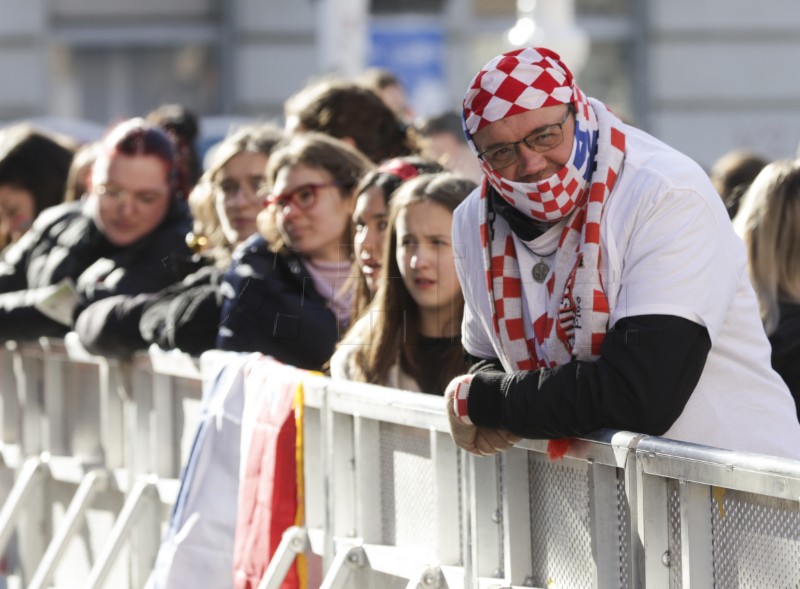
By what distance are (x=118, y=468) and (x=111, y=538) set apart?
48cm

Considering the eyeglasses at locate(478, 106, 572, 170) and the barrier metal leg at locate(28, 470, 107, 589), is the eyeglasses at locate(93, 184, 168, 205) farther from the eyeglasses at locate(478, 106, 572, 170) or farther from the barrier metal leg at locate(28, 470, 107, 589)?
the eyeglasses at locate(478, 106, 572, 170)

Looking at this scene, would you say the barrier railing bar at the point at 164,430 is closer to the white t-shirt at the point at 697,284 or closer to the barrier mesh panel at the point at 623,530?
the white t-shirt at the point at 697,284

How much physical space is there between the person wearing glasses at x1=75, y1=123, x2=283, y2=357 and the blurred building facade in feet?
46.8

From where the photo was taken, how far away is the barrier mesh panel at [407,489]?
410 cm

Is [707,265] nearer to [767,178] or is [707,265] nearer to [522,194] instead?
[522,194]

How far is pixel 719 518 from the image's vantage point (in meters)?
2.98

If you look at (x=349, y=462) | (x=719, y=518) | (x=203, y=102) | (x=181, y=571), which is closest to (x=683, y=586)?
(x=719, y=518)

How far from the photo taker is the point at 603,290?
3.35 metres

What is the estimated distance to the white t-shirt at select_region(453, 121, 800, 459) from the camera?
128 inches

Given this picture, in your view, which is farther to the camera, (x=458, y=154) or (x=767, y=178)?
(x=458, y=154)

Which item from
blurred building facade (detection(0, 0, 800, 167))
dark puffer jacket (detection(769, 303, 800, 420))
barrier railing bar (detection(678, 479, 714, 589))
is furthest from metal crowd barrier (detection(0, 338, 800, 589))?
blurred building facade (detection(0, 0, 800, 167))

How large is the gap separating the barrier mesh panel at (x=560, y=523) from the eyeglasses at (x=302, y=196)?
1.88 metres

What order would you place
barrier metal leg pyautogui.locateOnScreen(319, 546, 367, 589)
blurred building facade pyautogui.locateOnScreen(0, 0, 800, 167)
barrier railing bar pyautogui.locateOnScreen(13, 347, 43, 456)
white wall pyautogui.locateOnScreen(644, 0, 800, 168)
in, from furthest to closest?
white wall pyautogui.locateOnScreen(644, 0, 800, 168), blurred building facade pyautogui.locateOnScreen(0, 0, 800, 167), barrier railing bar pyautogui.locateOnScreen(13, 347, 43, 456), barrier metal leg pyautogui.locateOnScreen(319, 546, 367, 589)

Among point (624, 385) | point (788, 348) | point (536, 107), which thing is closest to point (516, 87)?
point (536, 107)
